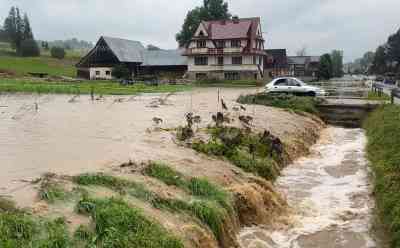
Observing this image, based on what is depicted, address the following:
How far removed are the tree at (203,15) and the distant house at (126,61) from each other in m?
8.46

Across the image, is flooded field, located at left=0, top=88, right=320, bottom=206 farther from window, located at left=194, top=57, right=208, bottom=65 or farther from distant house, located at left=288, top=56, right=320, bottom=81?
distant house, located at left=288, top=56, right=320, bottom=81

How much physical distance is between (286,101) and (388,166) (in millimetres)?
14961

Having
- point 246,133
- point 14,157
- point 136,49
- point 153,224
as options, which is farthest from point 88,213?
point 136,49

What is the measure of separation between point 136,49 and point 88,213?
66161mm

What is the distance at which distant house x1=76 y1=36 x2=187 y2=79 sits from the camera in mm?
65812

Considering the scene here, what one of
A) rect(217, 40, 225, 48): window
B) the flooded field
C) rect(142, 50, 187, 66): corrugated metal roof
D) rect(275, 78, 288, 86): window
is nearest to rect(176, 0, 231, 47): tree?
rect(142, 50, 187, 66): corrugated metal roof

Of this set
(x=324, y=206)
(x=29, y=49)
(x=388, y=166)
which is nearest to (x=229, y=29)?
(x=29, y=49)

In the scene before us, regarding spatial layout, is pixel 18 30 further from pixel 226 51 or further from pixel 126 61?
pixel 226 51

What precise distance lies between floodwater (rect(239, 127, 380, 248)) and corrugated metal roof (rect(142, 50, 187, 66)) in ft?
168

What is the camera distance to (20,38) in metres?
95.2

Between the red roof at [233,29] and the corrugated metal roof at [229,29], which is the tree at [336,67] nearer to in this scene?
the red roof at [233,29]

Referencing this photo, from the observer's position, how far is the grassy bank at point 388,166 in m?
9.33

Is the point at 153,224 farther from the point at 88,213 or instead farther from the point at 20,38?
the point at 20,38

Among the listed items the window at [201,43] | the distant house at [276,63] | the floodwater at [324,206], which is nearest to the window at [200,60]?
the window at [201,43]
